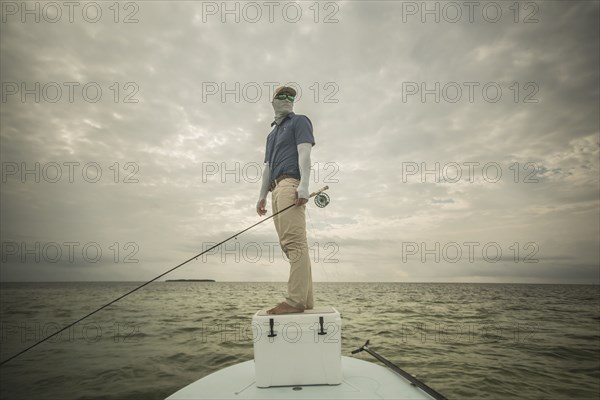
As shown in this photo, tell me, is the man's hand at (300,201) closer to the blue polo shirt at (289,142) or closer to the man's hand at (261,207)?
the blue polo shirt at (289,142)

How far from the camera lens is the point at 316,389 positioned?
290cm

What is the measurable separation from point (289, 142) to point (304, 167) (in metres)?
0.46

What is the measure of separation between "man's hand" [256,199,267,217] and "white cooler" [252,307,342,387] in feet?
5.03

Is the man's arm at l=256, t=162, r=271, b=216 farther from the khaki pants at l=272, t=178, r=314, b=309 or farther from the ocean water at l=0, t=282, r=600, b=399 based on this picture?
the ocean water at l=0, t=282, r=600, b=399

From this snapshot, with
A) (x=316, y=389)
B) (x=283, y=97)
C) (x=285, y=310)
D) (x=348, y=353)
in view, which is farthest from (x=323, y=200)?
(x=348, y=353)

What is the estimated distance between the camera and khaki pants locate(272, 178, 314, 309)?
3199 mm

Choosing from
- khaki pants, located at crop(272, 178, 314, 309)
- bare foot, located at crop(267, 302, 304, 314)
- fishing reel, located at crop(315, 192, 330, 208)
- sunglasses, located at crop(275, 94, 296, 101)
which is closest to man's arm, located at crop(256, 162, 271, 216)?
khaki pants, located at crop(272, 178, 314, 309)

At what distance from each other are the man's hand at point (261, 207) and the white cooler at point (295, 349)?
153cm

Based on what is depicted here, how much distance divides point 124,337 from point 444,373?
35.6 ft

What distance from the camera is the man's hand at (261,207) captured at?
4.11 meters

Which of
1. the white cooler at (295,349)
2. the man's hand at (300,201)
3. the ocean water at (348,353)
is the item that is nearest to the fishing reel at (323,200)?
the man's hand at (300,201)

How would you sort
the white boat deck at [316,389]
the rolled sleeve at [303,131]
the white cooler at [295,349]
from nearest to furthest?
the white boat deck at [316,389], the white cooler at [295,349], the rolled sleeve at [303,131]

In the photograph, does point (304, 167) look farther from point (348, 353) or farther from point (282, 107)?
point (348, 353)

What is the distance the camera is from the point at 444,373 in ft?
21.3
